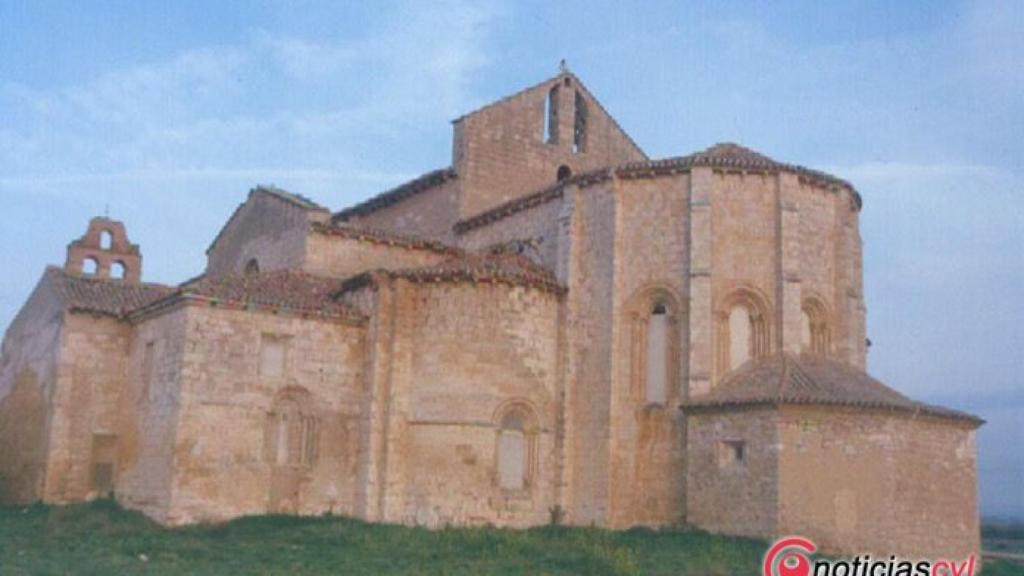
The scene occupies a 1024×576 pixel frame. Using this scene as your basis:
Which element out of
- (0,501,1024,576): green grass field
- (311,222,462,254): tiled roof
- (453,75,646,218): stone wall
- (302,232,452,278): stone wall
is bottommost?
(0,501,1024,576): green grass field

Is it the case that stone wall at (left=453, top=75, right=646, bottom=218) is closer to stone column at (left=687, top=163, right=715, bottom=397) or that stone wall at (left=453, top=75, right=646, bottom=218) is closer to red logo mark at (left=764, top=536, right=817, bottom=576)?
stone column at (left=687, top=163, right=715, bottom=397)

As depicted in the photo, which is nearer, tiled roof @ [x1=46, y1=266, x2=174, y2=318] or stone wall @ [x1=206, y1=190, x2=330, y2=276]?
tiled roof @ [x1=46, y1=266, x2=174, y2=318]

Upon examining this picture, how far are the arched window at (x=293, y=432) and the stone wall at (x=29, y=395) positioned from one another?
556 cm

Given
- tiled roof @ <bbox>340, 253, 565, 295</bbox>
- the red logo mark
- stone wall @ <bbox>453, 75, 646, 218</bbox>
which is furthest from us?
stone wall @ <bbox>453, 75, 646, 218</bbox>

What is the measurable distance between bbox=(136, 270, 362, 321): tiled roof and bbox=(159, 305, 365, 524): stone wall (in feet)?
0.72

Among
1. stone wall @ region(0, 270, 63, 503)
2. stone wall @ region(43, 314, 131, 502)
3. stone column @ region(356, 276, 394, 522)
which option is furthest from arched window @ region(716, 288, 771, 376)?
stone wall @ region(0, 270, 63, 503)

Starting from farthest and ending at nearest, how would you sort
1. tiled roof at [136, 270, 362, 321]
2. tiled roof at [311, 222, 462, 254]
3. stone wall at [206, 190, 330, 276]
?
stone wall at [206, 190, 330, 276] → tiled roof at [311, 222, 462, 254] → tiled roof at [136, 270, 362, 321]

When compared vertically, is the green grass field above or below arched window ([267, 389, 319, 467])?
below

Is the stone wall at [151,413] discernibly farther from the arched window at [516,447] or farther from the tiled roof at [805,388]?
the tiled roof at [805,388]

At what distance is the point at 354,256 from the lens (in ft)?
90.3

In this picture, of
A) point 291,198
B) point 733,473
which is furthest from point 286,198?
point 733,473

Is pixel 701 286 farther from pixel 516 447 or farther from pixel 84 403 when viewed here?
pixel 84 403

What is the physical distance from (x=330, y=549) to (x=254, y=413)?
189 inches

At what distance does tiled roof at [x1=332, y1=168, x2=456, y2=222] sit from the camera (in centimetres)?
3019
